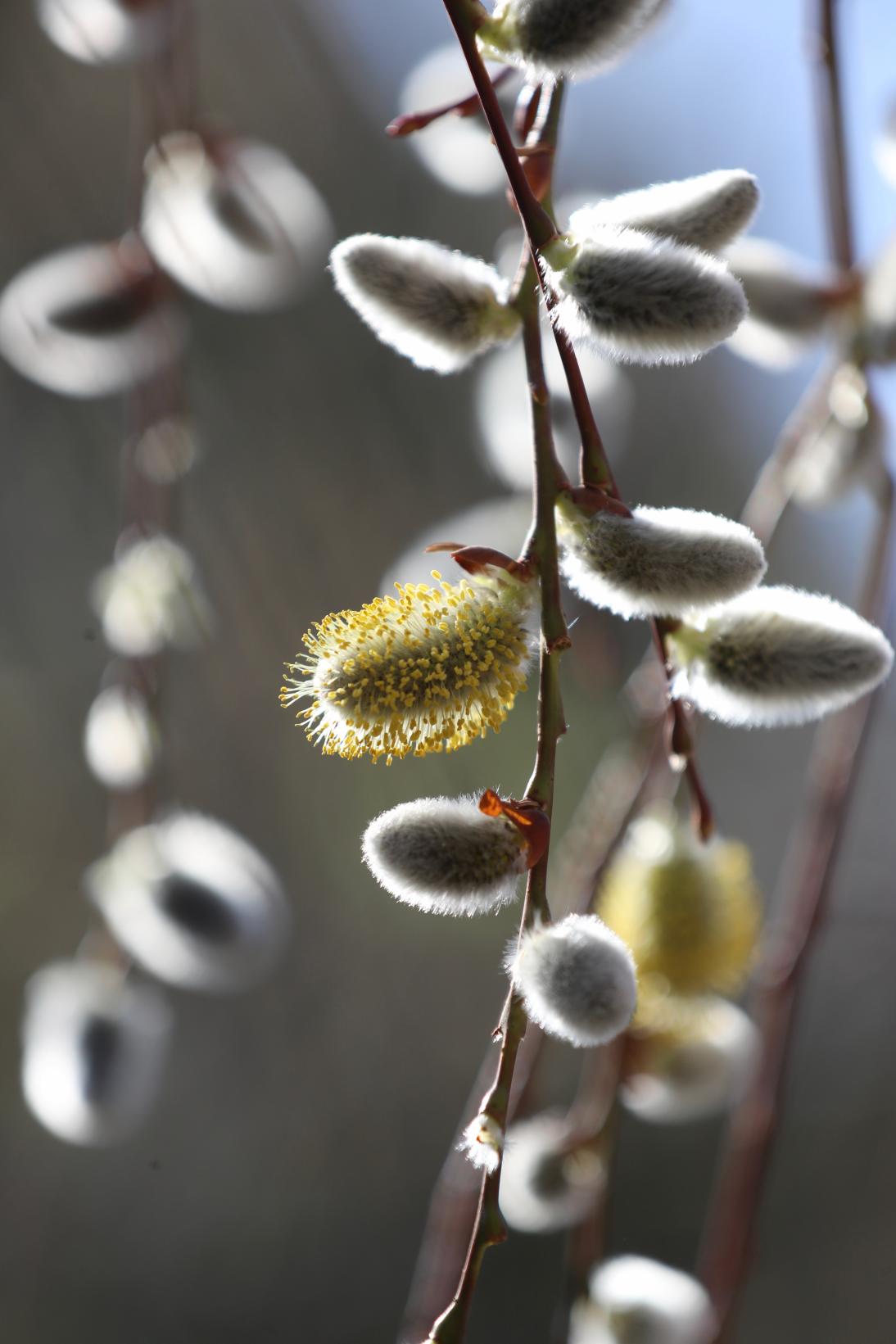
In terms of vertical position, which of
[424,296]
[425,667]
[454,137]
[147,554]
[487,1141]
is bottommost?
[487,1141]

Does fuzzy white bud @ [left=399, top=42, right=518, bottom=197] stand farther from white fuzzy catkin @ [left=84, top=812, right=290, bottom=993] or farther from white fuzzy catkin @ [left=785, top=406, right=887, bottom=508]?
white fuzzy catkin @ [left=84, top=812, right=290, bottom=993]

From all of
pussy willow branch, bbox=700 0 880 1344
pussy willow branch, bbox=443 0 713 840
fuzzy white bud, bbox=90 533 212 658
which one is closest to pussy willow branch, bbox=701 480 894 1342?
pussy willow branch, bbox=700 0 880 1344

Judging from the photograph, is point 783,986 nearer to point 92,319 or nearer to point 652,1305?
point 652,1305

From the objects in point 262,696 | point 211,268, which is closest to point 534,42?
point 211,268

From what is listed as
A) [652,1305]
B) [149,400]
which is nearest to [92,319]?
[149,400]

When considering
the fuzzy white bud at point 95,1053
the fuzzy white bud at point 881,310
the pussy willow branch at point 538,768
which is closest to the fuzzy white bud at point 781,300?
the fuzzy white bud at point 881,310

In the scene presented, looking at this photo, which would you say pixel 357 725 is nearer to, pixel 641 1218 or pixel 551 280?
pixel 551 280
